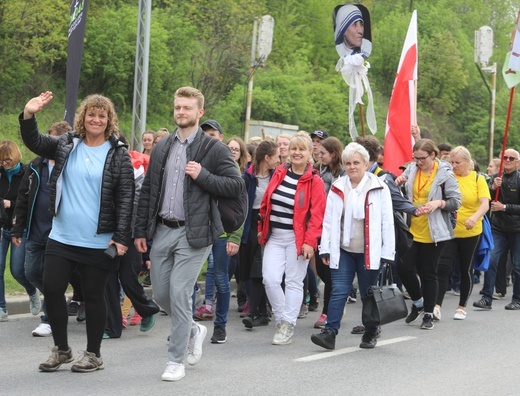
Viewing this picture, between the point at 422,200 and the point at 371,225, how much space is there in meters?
1.83

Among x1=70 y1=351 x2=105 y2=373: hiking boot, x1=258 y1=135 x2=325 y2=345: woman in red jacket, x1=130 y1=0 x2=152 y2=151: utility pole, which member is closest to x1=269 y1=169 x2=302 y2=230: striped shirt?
x1=258 y1=135 x2=325 y2=345: woman in red jacket

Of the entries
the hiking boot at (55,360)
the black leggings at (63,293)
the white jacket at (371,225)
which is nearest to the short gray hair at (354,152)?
the white jacket at (371,225)

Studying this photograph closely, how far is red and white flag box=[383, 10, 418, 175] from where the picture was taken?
12867mm

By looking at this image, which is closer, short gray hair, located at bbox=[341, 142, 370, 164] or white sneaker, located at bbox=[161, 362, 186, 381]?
white sneaker, located at bbox=[161, 362, 186, 381]

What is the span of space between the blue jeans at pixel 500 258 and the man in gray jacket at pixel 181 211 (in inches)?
225

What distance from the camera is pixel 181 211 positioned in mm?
6562

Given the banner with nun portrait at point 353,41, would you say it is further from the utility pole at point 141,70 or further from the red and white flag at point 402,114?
the utility pole at point 141,70

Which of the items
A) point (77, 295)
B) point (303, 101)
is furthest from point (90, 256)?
point (303, 101)

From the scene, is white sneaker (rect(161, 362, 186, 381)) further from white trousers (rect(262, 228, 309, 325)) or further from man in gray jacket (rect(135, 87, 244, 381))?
white trousers (rect(262, 228, 309, 325))

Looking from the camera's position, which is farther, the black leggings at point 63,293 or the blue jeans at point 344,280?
the blue jeans at point 344,280

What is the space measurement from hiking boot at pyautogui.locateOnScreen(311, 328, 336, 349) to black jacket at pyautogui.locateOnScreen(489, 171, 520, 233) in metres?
4.50

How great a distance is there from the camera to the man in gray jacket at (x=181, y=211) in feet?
21.4

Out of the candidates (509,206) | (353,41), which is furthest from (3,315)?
(353,41)

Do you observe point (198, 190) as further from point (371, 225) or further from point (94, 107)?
point (371, 225)
